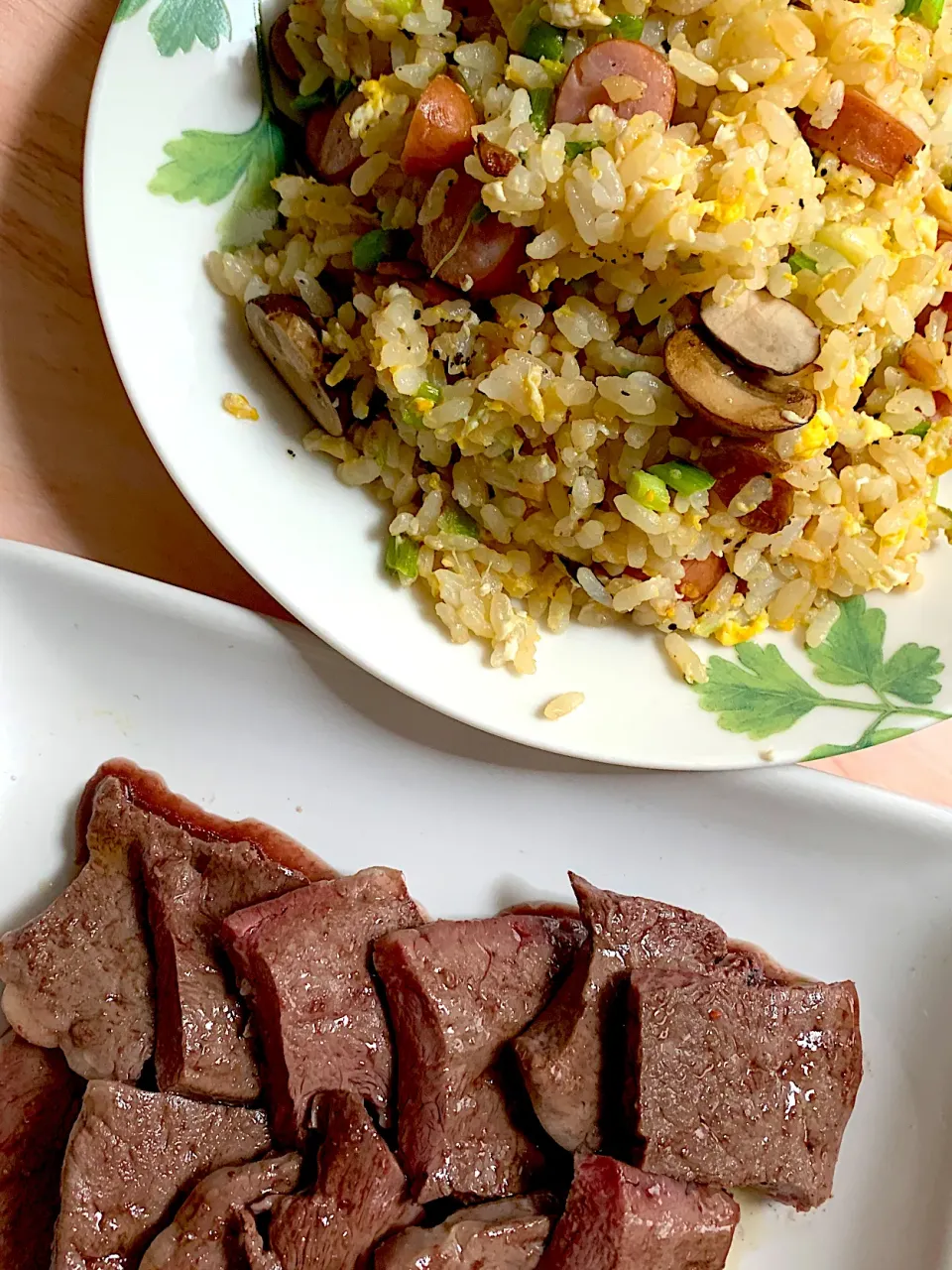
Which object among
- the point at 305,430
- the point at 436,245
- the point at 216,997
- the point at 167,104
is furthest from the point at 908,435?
the point at 216,997

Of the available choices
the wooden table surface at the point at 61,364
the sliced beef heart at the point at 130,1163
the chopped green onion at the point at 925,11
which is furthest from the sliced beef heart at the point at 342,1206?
the chopped green onion at the point at 925,11

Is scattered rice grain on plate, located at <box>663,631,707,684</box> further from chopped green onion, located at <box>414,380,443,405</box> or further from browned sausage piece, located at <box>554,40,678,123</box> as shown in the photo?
browned sausage piece, located at <box>554,40,678,123</box>

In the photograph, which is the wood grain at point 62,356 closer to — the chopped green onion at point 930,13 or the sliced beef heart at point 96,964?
the sliced beef heart at point 96,964

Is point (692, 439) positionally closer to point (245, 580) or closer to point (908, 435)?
point (908, 435)

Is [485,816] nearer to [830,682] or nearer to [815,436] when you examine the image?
[830,682]

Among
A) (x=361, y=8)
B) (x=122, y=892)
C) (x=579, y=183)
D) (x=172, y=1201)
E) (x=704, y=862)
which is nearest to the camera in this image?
(x=579, y=183)

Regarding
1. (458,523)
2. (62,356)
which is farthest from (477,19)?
(62,356)
